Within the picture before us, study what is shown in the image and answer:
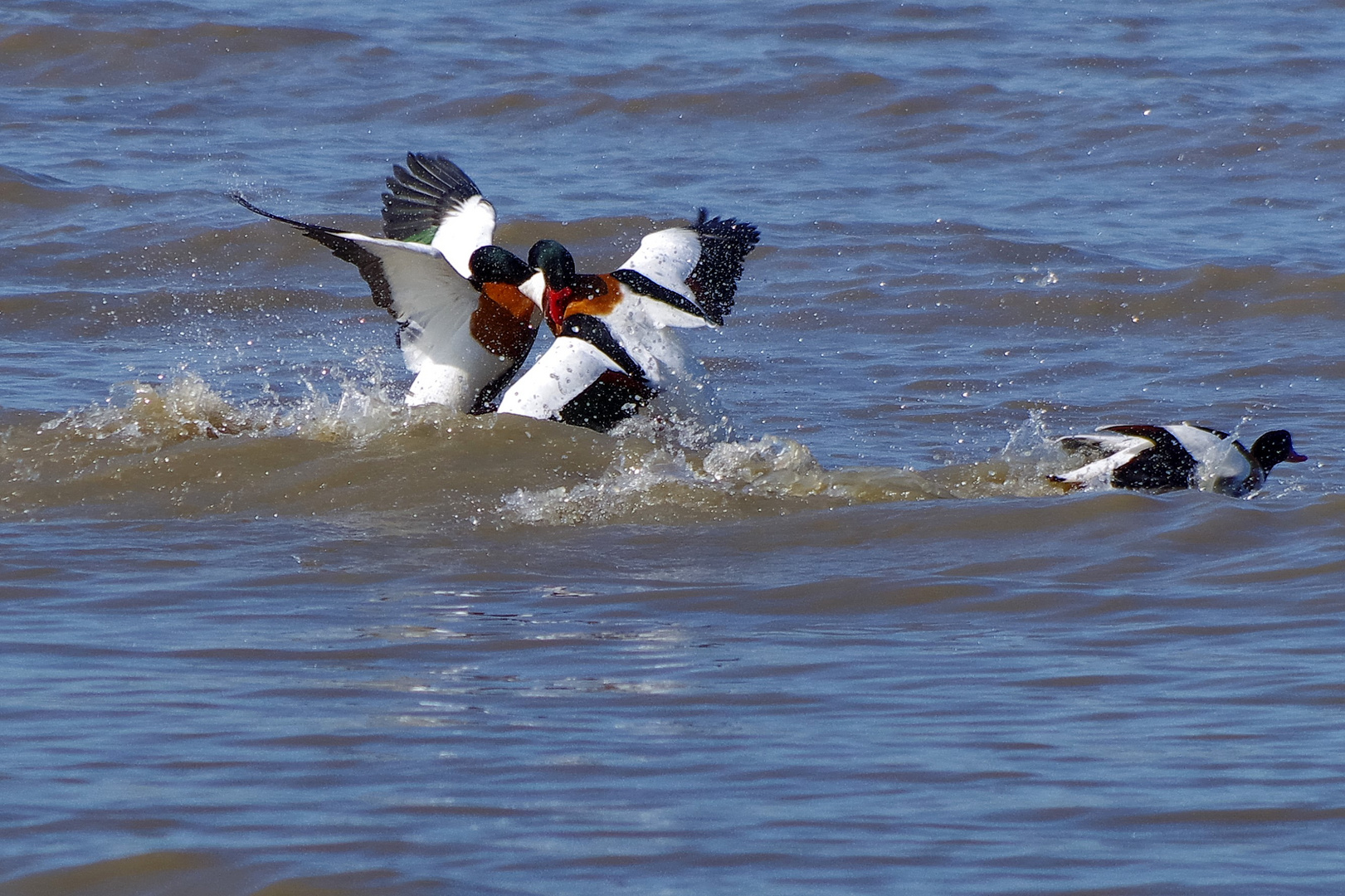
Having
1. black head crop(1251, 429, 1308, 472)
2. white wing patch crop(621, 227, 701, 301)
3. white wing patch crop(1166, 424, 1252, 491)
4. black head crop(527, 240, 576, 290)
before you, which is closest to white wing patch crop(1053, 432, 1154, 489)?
white wing patch crop(1166, 424, 1252, 491)

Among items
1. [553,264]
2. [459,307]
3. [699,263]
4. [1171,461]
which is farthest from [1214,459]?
[459,307]

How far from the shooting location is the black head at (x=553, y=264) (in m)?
6.75

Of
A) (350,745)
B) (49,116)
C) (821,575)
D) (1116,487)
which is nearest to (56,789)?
(350,745)

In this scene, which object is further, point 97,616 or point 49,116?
point 49,116

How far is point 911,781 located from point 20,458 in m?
3.94

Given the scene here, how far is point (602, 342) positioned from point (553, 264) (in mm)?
345

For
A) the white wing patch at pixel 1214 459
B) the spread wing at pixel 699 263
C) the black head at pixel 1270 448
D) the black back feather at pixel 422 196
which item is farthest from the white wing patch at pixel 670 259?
the black head at pixel 1270 448

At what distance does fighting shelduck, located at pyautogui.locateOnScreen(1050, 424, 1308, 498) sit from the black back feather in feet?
9.13

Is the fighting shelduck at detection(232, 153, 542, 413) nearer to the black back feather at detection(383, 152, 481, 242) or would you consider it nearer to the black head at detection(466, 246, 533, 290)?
the black head at detection(466, 246, 533, 290)

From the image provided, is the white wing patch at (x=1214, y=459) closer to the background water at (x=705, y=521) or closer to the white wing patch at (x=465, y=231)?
the background water at (x=705, y=521)

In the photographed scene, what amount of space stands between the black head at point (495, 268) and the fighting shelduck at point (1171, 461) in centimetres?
205

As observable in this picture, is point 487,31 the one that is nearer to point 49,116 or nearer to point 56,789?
point 49,116

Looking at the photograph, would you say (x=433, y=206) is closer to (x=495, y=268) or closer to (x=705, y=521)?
(x=495, y=268)

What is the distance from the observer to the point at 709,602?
15.4 ft
